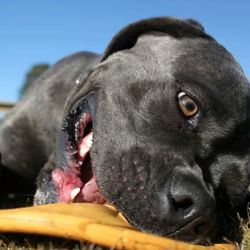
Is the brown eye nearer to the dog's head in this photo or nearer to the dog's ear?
the dog's head

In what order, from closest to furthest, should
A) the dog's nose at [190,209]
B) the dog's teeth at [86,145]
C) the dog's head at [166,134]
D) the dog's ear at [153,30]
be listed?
the dog's nose at [190,209] < the dog's head at [166,134] < the dog's teeth at [86,145] < the dog's ear at [153,30]

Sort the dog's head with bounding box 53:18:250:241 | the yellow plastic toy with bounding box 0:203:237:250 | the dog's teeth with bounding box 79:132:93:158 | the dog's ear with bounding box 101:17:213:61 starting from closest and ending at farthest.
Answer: the yellow plastic toy with bounding box 0:203:237:250
the dog's head with bounding box 53:18:250:241
the dog's teeth with bounding box 79:132:93:158
the dog's ear with bounding box 101:17:213:61

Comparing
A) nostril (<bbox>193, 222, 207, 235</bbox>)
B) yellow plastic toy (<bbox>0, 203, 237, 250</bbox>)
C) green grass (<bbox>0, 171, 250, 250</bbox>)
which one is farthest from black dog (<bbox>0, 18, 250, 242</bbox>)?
green grass (<bbox>0, 171, 250, 250</bbox>)

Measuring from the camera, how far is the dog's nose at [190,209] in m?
2.95

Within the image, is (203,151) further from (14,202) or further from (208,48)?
(14,202)

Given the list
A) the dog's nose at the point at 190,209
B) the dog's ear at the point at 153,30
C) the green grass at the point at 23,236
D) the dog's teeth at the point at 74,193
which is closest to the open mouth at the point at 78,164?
the dog's teeth at the point at 74,193

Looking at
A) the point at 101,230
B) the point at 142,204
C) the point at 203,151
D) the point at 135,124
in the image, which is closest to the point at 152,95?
the point at 135,124

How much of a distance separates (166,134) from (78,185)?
718 mm

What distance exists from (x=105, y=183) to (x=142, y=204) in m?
0.36

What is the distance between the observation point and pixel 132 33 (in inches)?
171

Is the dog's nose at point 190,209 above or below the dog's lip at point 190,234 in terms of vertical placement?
above

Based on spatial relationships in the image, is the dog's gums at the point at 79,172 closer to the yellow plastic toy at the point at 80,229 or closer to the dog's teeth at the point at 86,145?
the dog's teeth at the point at 86,145

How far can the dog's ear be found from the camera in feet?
13.8

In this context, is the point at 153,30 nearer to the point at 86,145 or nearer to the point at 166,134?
the point at 86,145
